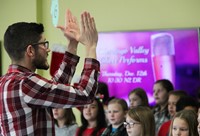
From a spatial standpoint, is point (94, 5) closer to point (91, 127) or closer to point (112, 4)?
point (112, 4)

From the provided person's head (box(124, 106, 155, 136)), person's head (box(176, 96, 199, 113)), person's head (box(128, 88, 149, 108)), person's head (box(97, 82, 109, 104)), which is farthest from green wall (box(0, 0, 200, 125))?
person's head (box(124, 106, 155, 136))

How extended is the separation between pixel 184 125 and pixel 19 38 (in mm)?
1395

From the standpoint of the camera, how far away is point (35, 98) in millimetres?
1415

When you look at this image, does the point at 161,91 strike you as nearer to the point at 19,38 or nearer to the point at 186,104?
the point at 186,104

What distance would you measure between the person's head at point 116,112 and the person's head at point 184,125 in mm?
663

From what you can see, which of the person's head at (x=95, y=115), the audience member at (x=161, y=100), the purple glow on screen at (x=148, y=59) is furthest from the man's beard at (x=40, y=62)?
the purple glow on screen at (x=148, y=59)

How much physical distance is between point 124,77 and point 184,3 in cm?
98

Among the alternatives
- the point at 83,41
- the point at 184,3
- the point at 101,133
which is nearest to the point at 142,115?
the point at 101,133

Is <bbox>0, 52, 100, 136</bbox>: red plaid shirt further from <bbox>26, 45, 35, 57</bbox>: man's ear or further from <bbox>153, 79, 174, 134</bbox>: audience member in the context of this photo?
<bbox>153, 79, 174, 134</bbox>: audience member

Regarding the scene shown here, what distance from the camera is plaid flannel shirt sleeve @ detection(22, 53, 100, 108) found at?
1.42 metres

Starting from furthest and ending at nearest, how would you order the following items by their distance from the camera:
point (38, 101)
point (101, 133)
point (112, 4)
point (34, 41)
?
point (112, 4) → point (101, 133) → point (34, 41) → point (38, 101)

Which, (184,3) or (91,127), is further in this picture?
(184,3)

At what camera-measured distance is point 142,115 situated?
110 inches

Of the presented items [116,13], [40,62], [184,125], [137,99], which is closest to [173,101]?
[137,99]
